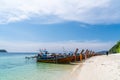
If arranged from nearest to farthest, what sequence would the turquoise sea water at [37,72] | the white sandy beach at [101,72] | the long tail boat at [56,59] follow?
the white sandy beach at [101,72] < the turquoise sea water at [37,72] < the long tail boat at [56,59]

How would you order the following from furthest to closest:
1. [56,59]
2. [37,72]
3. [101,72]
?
[56,59] → [37,72] → [101,72]

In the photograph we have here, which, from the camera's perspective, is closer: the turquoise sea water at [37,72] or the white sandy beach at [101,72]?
the white sandy beach at [101,72]

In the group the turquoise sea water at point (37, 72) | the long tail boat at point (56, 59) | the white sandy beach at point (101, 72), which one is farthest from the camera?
the long tail boat at point (56, 59)

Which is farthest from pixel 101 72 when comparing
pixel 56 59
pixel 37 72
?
pixel 56 59

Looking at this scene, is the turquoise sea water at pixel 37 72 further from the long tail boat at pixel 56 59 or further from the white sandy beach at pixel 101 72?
the long tail boat at pixel 56 59

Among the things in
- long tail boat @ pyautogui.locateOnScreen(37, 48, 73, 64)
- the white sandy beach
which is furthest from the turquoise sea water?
long tail boat @ pyautogui.locateOnScreen(37, 48, 73, 64)

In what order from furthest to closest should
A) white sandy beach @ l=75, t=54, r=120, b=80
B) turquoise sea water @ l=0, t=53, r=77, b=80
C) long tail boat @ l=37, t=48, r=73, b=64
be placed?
long tail boat @ l=37, t=48, r=73, b=64
turquoise sea water @ l=0, t=53, r=77, b=80
white sandy beach @ l=75, t=54, r=120, b=80

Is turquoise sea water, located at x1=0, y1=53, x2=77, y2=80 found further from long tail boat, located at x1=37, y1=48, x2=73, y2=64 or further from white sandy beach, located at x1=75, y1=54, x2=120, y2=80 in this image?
long tail boat, located at x1=37, y1=48, x2=73, y2=64

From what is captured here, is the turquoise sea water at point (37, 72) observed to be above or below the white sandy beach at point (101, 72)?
below

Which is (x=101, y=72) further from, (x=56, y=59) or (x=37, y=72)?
(x=56, y=59)

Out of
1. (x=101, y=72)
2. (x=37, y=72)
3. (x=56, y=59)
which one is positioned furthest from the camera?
(x=56, y=59)

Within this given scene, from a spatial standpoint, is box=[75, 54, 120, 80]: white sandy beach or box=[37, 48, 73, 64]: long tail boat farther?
box=[37, 48, 73, 64]: long tail boat

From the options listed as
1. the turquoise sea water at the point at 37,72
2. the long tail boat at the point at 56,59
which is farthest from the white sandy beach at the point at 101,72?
the long tail boat at the point at 56,59

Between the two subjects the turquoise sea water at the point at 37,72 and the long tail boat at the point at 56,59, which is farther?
the long tail boat at the point at 56,59
